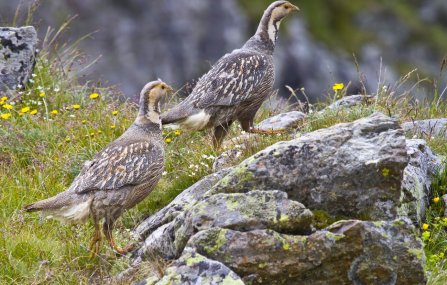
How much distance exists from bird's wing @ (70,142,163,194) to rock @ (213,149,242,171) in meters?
Result: 0.73

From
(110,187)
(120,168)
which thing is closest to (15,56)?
(120,168)

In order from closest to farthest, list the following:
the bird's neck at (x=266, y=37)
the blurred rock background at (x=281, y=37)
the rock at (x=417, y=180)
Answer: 1. the rock at (x=417, y=180)
2. the bird's neck at (x=266, y=37)
3. the blurred rock background at (x=281, y=37)

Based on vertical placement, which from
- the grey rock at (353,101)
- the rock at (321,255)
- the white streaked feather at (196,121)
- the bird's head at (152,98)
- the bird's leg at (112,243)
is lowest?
the bird's leg at (112,243)

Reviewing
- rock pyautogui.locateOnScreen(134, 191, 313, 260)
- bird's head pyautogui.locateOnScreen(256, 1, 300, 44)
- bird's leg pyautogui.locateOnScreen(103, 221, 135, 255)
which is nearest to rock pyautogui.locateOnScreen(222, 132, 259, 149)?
bird's head pyautogui.locateOnScreen(256, 1, 300, 44)

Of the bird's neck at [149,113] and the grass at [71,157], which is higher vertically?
the bird's neck at [149,113]

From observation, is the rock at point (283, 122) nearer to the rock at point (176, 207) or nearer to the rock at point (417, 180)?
the rock at point (176, 207)

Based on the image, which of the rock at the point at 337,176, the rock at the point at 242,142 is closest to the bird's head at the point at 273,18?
the rock at the point at 242,142

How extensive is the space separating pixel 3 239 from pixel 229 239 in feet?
8.69

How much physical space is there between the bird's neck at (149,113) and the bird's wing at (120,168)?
1.12 ft

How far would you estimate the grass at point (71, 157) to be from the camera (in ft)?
27.3

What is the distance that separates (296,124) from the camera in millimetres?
10781

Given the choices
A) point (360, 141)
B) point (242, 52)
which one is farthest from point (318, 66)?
point (360, 141)

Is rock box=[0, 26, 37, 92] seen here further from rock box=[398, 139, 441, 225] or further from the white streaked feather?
rock box=[398, 139, 441, 225]

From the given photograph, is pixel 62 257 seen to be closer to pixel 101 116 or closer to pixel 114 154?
pixel 114 154
